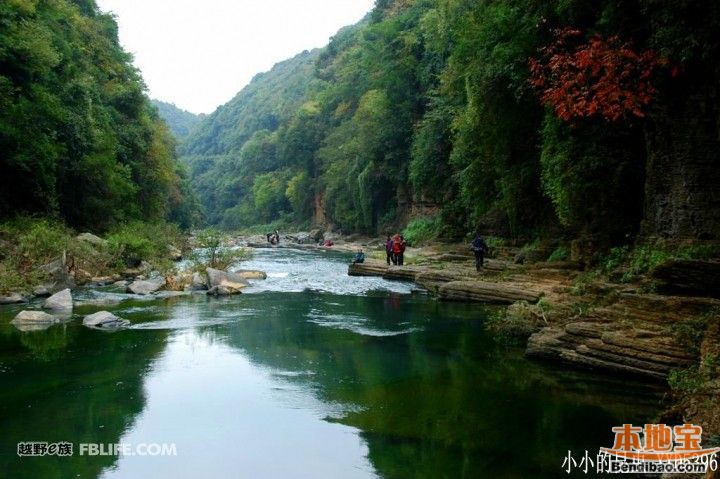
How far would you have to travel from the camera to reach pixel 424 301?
17734 mm

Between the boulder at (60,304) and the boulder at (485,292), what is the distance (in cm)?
1062

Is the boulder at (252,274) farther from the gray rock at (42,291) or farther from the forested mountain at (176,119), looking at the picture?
the forested mountain at (176,119)

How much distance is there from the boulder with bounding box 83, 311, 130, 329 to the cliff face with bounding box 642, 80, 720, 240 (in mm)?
12105

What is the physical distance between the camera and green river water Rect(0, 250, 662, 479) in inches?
246

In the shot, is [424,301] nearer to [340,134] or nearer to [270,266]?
[270,266]

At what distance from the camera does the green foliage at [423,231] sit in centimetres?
3599

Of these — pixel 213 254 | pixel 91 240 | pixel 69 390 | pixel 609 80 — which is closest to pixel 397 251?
pixel 213 254

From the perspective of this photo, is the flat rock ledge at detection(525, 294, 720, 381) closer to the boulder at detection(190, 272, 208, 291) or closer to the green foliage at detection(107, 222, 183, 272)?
the boulder at detection(190, 272, 208, 291)

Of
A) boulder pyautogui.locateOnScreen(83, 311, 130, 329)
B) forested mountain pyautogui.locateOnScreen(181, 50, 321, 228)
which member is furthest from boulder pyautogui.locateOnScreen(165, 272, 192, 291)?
forested mountain pyautogui.locateOnScreen(181, 50, 321, 228)

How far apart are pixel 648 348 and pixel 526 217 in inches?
507

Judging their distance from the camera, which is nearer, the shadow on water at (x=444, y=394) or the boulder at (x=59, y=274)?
the shadow on water at (x=444, y=394)

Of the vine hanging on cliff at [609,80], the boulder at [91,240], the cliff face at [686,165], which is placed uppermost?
the vine hanging on cliff at [609,80]

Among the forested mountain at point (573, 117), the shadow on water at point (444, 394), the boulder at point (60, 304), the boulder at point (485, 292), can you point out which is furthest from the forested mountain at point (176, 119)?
the shadow on water at point (444, 394)

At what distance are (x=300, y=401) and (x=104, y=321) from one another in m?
7.07
